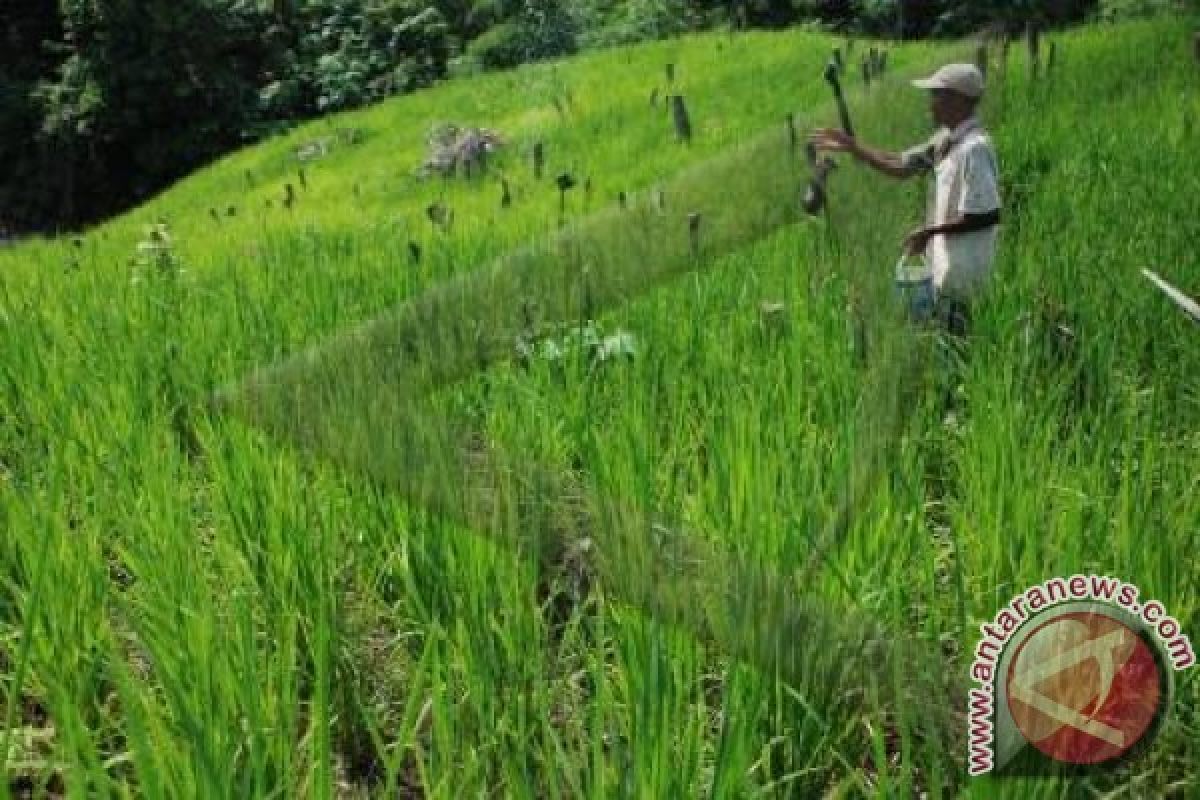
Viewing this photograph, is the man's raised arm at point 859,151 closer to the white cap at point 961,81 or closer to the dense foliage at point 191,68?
the white cap at point 961,81

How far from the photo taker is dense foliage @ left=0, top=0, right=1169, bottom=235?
1453cm

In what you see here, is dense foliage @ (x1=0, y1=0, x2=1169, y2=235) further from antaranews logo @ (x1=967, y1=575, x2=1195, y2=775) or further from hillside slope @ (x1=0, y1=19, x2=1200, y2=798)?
antaranews logo @ (x1=967, y1=575, x2=1195, y2=775)

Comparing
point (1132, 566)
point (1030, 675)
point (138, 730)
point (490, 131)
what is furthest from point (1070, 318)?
point (490, 131)

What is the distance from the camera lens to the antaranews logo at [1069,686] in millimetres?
890

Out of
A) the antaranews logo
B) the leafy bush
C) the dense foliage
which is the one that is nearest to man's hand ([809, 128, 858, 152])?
the antaranews logo

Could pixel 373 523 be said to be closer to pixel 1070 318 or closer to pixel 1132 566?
pixel 1132 566

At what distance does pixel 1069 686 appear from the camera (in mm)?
910

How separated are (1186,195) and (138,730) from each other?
3.11 meters

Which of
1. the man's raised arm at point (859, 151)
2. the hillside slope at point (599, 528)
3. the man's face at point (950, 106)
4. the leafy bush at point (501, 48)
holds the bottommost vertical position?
the hillside slope at point (599, 528)

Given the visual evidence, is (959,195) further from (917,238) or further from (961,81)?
(961,81)

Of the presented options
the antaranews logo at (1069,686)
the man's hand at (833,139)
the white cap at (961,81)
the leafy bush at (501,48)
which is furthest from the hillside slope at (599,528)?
the leafy bush at (501,48)

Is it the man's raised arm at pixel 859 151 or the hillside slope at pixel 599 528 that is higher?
the man's raised arm at pixel 859 151

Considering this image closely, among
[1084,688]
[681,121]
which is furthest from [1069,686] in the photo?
[681,121]

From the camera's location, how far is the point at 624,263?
110 inches
